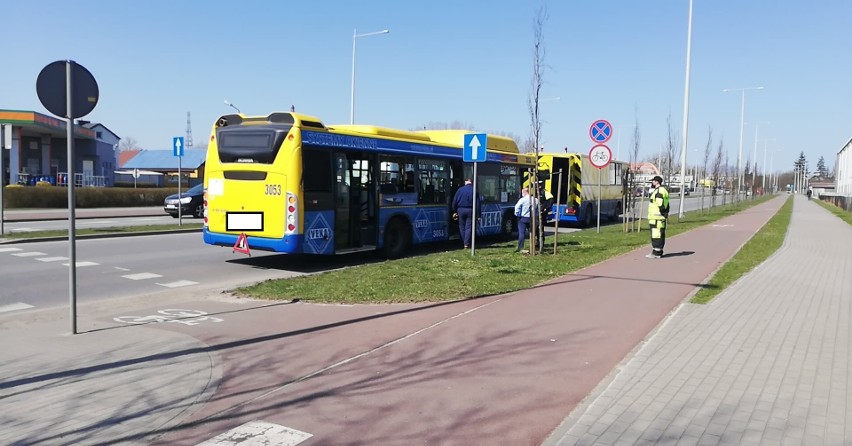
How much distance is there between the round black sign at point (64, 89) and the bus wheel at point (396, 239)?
7913 mm

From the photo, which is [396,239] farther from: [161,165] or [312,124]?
[161,165]

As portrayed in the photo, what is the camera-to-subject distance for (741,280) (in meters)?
10.6

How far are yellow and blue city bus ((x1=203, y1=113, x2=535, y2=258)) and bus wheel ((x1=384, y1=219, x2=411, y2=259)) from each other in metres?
0.02

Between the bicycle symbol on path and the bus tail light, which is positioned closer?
the bicycle symbol on path

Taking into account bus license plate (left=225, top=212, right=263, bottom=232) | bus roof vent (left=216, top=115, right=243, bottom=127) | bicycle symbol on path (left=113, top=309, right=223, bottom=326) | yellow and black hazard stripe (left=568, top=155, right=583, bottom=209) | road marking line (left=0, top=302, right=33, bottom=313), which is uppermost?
bus roof vent (left=216, top=115, right=243, bottom=127)

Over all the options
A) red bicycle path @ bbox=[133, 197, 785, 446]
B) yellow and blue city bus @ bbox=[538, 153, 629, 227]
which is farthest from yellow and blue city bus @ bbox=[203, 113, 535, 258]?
yellow and blue city bus @ bbox=[538, 153, 629, 227]

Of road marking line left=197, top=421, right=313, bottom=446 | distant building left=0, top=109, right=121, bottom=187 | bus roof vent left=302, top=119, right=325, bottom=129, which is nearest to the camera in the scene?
road marking line left=197, top=421, right=313, bottom=446

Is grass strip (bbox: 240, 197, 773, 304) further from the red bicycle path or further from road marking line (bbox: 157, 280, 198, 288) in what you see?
road marking line (bbox: 157, 280, 198, 288)

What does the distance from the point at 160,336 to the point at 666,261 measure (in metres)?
10.2

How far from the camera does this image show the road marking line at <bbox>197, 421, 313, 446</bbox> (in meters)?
4.04

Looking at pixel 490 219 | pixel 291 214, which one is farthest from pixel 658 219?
pixel 291 214

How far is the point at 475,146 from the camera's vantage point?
1317cm

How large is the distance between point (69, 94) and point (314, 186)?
223 inches

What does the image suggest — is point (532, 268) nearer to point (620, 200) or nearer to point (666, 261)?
point (666, 261)
